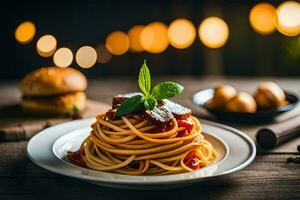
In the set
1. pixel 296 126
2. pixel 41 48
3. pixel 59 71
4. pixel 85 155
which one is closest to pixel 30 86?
pixel 59 71

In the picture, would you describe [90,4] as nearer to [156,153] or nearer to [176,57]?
[176,57]

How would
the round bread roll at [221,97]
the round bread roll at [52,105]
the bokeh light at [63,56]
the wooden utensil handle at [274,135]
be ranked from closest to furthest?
the wooden utensil handle at [274,135] < the round bread roll at [221,97] < the round bread roll at [52,105] < the bokeh light at [63,56]

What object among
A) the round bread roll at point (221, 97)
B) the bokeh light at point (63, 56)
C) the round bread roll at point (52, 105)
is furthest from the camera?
the bokeh light at point (63, 56)

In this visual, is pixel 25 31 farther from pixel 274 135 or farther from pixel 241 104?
pixel 274 135

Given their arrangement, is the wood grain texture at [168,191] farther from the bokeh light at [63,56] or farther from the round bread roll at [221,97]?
the bokeh light at [63,56]

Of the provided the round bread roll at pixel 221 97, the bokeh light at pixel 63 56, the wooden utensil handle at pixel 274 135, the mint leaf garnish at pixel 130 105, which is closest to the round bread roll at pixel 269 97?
the round bread roll at pixel 221 97
